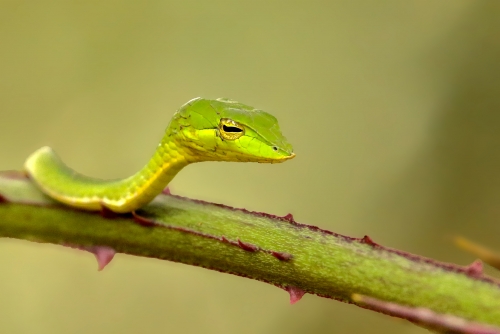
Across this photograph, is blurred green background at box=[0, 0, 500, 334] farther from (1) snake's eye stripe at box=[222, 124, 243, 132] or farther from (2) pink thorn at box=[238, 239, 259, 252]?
(2) pink thorn at box=[238, 239, 259, 252]

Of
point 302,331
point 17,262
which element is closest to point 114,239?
point 17,262

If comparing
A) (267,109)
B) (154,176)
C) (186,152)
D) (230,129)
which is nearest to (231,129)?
(230,129)

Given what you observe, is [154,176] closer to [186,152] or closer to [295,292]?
[186,152]

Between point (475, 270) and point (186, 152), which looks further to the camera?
point (186, 152)

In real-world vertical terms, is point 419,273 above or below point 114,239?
above

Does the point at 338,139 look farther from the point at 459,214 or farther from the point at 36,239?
the point at 36,239

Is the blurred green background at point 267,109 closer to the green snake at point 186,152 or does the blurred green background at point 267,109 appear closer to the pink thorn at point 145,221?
the green snake at point 186,152

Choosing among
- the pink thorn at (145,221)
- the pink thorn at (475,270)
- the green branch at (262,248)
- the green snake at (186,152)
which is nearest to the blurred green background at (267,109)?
the green snake at (186,152)
